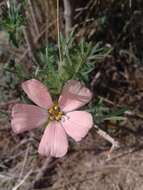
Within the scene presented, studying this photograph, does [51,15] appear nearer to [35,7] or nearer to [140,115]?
[35,7]

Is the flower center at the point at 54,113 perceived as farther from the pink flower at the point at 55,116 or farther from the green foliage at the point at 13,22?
the green foliage at the point at 13,22

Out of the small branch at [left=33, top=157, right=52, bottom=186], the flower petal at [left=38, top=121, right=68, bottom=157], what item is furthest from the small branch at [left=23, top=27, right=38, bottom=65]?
the flower petal at [left=38, top=121, right=68, bottom=157]

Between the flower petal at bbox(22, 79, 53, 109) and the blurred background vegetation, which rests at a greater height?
the flower petal at bbox(22, 79, 53, 109)

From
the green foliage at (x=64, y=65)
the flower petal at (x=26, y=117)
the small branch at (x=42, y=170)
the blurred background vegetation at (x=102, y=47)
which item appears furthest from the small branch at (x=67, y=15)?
the flower petal at (x=26, y=117)

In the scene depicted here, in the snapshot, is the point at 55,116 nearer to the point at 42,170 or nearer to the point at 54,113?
the point at 54,113

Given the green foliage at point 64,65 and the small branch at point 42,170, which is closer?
the green foliage at point 64,65

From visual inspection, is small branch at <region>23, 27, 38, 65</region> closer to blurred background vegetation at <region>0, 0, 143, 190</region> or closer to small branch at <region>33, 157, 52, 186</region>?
blurred background vegetation at <region>0, 0, 143, 190</region>
